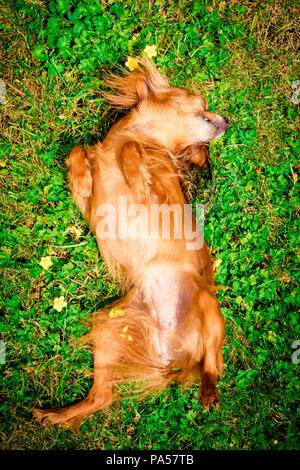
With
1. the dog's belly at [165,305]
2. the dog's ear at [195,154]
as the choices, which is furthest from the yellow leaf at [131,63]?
the dog's belly at [165,305]

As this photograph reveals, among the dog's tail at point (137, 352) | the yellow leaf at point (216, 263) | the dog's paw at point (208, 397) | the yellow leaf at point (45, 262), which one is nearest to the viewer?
the dog's paw at point (208, 397)

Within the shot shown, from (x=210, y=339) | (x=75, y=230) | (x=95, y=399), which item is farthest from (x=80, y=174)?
(x=95, y=399)

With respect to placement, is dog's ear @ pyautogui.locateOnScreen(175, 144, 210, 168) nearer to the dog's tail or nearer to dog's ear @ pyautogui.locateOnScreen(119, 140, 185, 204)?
dog's ear @ pyautogui.locateOnScreen(119, 140, 185, 204)

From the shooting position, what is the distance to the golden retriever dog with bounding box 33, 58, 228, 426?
2.88 meters

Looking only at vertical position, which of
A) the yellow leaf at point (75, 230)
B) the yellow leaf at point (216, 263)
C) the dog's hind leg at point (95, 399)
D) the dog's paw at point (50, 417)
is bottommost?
the dog's paw at point (50, 417)

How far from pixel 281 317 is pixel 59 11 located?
12.2ft

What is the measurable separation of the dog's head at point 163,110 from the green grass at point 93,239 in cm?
44

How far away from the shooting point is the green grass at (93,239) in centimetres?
337

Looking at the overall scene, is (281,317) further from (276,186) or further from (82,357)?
(82,357)

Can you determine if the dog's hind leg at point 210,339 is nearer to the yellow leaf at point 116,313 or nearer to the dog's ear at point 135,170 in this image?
the yellow leaf at point 116,313

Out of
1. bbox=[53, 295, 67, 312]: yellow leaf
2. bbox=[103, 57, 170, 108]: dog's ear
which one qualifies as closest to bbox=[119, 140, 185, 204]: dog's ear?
bbox=[103, 57, 170, 108]: dog's ear

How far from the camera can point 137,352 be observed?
3.10 meters

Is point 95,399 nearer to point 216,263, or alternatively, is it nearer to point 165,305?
point 165,305
